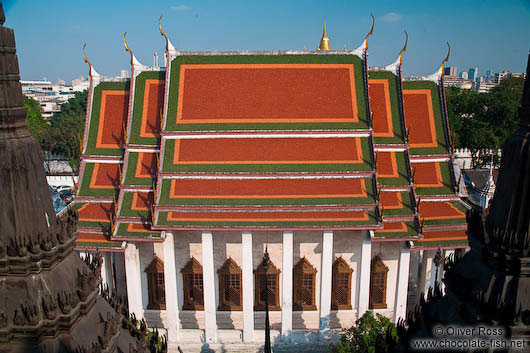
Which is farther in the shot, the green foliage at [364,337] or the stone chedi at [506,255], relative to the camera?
the green foliage at [364,337]

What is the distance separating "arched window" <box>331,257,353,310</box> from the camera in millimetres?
16281

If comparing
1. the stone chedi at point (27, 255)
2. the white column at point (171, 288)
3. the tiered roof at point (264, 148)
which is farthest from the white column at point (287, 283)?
the stone chedi at point (27, 255)

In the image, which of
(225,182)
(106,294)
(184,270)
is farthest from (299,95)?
(106,294)

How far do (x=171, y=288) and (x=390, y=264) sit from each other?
9671mm

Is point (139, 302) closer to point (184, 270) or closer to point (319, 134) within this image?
point (184, 270)

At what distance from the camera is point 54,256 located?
15.7ft

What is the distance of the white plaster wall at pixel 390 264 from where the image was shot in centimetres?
1667

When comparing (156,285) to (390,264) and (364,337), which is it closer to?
(364,337)

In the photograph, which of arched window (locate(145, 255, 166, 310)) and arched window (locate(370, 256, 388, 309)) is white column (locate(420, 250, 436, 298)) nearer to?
arched window (locate(370, 256, 388, 309))

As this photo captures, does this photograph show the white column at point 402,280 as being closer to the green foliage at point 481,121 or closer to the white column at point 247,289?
the white column at point 247,289

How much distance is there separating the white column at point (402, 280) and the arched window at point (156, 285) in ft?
33.4

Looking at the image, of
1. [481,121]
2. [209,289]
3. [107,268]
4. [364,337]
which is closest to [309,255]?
[209,289]

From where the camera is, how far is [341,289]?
16.4m

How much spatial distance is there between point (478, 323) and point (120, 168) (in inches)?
614
